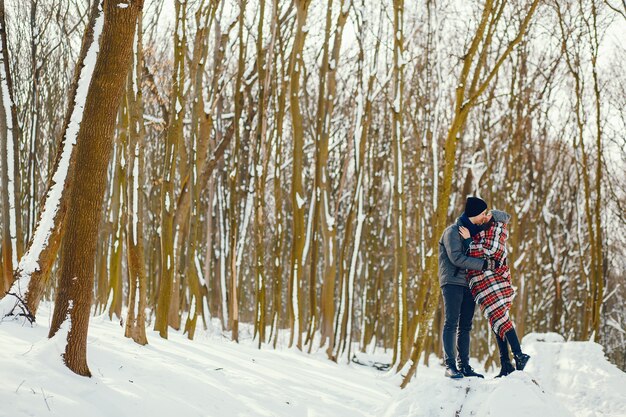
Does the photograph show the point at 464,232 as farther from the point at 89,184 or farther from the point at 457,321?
the point at 89,184

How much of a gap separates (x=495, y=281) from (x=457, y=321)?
1.68 ft

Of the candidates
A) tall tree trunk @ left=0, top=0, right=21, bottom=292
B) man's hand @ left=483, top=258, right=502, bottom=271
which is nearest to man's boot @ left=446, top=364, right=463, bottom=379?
man's hand @ left=483, top=258, right=502, bottom=271

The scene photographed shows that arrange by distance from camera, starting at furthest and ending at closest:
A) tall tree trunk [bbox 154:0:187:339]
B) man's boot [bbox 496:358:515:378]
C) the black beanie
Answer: tall tree trunk [bbox 154:0:187:339] → the black beanie → man's boot [bbox 496:358:515:378]

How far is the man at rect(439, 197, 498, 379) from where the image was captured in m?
5.48

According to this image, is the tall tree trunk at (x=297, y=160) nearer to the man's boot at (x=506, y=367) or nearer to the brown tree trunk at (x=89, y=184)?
the man's boot at (x=506, y=367)

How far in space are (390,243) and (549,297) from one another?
645 centimetres

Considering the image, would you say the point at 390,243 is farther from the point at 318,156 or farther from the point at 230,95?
the point at 318,156

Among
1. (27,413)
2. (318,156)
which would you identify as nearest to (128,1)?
(27,413)

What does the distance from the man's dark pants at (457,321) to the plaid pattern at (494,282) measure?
147 mm

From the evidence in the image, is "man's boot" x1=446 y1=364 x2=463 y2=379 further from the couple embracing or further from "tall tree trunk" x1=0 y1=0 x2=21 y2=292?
"tall tree trunk" x1=0 y1=0 x2=21 y2=292

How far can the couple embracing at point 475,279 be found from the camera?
5.45 m

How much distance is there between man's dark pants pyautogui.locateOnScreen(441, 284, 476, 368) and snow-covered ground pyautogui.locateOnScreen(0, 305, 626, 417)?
11.6 inches

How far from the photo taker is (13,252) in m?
7.72

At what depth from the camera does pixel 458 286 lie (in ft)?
18.3
